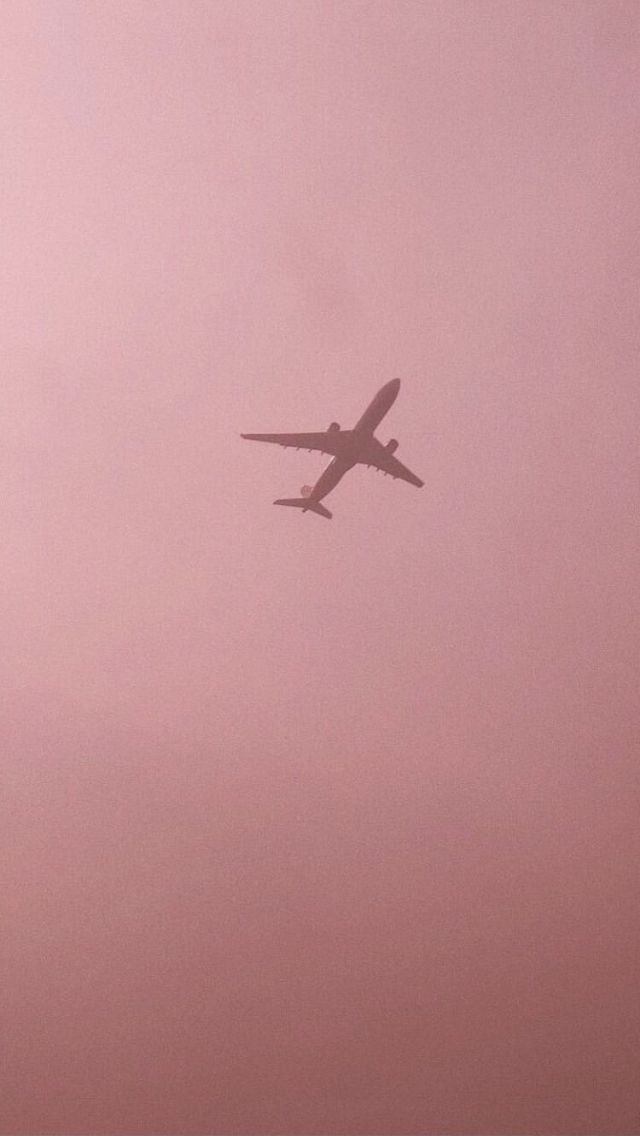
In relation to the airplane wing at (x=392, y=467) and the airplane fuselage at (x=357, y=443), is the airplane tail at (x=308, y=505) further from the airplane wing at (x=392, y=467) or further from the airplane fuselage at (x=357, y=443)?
the airplane wing at (x=392, y=467)

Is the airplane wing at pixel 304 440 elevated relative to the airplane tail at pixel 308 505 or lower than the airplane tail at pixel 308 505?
elevated

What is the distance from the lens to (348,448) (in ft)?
148

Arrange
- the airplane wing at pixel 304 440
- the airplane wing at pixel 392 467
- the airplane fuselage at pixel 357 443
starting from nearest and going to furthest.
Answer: the airplane fuselage at pixel 357 443 < the airplane wing at pixel 304 440 < the airplane wing at pixel 392 467

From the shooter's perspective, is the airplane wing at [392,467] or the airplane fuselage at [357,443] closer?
the airplane fuselage at [357,443]

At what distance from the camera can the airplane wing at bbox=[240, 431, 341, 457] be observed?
44459mm

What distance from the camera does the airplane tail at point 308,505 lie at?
46938 mm

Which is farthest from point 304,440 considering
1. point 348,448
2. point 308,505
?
point 308,505

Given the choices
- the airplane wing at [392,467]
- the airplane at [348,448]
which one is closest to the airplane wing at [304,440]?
the airplane at [348,448]

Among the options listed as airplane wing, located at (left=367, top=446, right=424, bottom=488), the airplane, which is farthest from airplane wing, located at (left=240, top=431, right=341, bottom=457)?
airplane wing, located at (left=367, top=446, right=424, bottom=488)

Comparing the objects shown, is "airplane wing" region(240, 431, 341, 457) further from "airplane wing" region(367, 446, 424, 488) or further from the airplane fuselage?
"airplane wing" region(367, 446, 424, 488)

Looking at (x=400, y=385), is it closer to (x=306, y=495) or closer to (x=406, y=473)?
(x=406, y=473)

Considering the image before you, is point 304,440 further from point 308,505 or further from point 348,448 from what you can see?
point 308,505

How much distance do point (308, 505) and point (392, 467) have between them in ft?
14.2

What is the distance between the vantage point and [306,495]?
4766 centimetres
